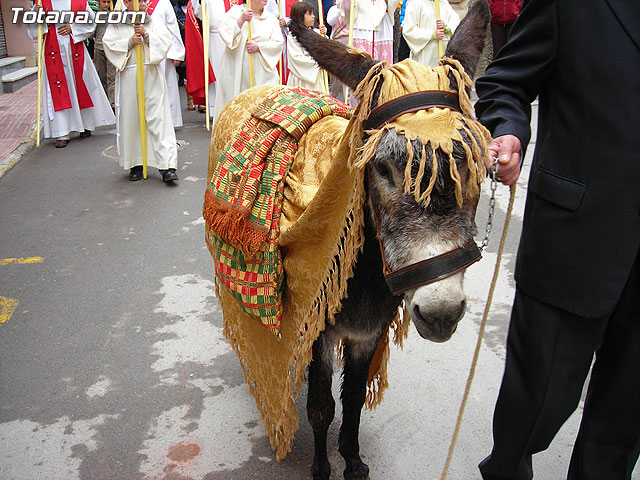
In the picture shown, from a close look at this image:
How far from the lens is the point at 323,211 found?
229cm

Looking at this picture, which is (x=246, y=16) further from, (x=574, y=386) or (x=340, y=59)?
(x=574, y=386)

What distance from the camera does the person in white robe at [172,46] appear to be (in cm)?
756

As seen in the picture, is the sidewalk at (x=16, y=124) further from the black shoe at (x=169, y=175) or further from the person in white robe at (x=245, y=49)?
the person in white robe at (x=245, y=49)

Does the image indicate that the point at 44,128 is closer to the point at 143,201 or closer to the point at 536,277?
the point at 143,201

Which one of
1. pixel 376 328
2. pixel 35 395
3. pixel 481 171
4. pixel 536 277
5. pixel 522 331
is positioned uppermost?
pixel 481 171

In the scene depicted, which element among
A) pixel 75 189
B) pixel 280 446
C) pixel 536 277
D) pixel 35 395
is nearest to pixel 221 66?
pixel 75 189

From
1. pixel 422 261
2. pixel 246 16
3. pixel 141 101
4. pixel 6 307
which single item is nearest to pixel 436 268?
pixel 422 261

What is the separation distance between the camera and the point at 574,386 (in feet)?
7.06

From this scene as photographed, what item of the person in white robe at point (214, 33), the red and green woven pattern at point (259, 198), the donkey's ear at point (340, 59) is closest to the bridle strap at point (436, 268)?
the donkey's ear at point (340, 59)

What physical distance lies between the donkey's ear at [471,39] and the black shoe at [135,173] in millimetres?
5769

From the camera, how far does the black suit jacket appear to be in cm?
186

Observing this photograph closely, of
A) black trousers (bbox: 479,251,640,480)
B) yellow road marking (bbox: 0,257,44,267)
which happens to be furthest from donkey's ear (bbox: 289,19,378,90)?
yellow road marking (bbox: 0,257,44,267)

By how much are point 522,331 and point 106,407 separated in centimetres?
236

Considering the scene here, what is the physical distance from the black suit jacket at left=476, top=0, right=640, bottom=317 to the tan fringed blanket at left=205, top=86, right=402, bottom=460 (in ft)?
1.92
